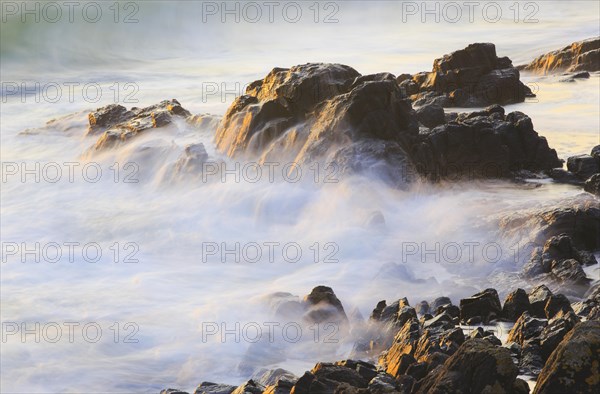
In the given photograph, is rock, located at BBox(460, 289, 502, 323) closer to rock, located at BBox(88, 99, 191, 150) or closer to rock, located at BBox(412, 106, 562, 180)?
rock, located at BBox(412, 106, 562, 180)

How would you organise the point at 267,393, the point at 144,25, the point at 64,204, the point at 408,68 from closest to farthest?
the point at 267,393 < the point at 64,204 < the point at 408,68 < the point at 144,25

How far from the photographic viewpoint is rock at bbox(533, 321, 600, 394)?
17.8 feet

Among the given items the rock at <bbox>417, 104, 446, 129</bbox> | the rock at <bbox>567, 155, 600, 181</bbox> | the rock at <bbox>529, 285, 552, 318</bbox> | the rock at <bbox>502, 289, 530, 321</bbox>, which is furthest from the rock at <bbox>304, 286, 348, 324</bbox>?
the rock at <bbox>417, 104, 446, 129</bbox>

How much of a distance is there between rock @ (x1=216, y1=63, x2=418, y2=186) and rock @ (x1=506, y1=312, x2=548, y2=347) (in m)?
6.47

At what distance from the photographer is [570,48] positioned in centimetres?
2709

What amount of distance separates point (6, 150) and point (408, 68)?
15.4m

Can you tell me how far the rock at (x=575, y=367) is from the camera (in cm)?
543

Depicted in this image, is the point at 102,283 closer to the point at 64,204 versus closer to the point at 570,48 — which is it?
the point at 64,204

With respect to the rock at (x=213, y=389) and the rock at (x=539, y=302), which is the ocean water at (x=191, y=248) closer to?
the rock at (x=213, y=389)

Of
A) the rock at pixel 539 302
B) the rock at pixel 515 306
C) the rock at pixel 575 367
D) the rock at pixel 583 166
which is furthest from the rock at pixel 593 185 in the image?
the rock at pixel 575 367

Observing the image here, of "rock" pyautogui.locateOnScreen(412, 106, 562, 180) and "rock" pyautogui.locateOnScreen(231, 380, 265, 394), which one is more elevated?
"rock" pyautogui.locateOnScreen(412, 106, 562, 180)

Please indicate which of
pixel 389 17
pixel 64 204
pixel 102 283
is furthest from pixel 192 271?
pixel 389 17

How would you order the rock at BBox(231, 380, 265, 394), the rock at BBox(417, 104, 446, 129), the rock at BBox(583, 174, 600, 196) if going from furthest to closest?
the rock at BBox(417, 104, 446, 129) → the rock at BBox(583, 174, 600, 196) → the rock at BBox(231, 380, 265, 394)

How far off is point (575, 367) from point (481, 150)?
31.9ft
